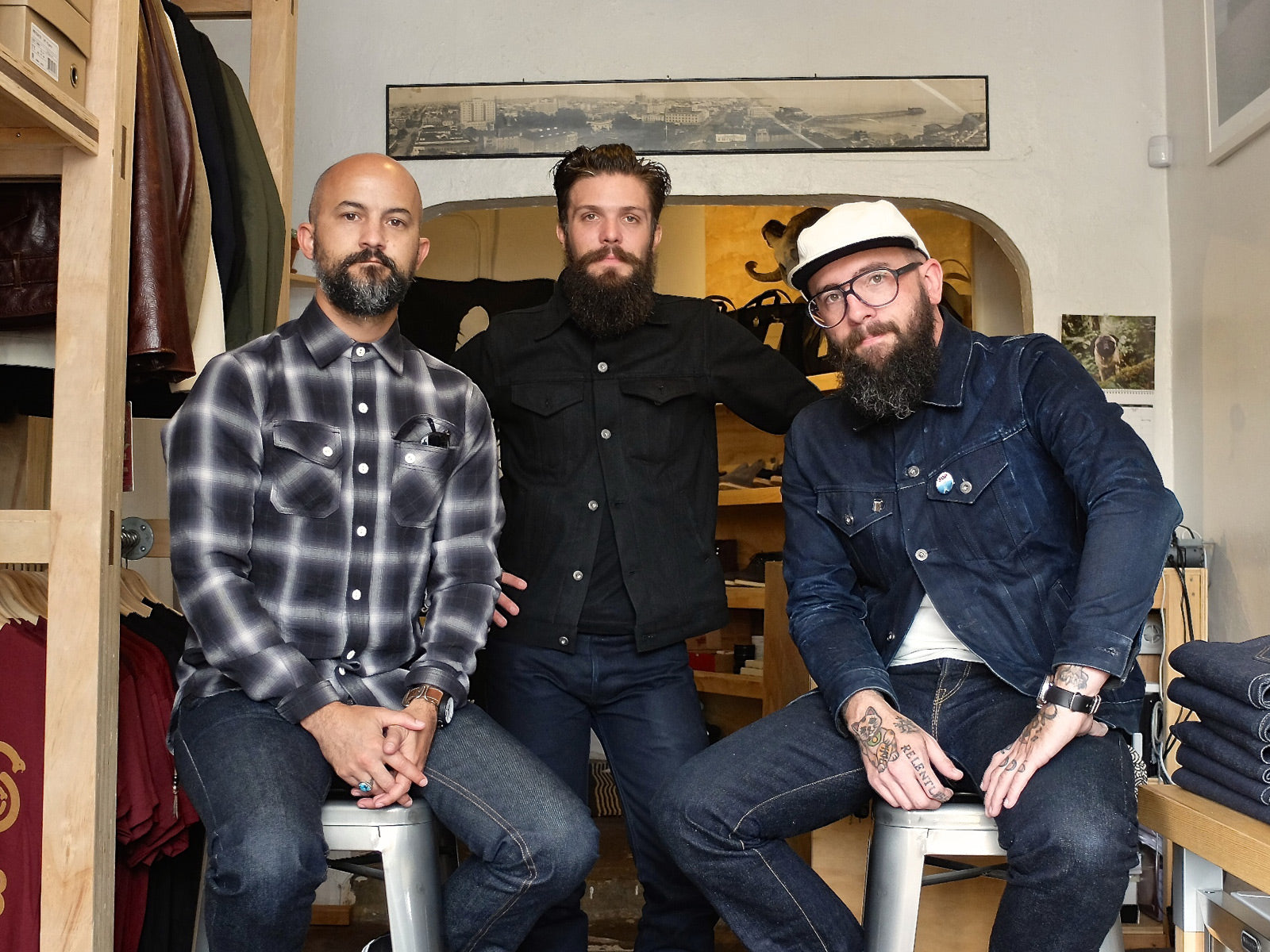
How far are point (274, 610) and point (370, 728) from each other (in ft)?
1.02

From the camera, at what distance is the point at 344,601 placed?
2.09 m

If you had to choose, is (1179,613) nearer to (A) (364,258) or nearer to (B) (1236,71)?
(B) (1236,71)

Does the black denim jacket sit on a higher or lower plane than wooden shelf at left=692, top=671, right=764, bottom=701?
higher

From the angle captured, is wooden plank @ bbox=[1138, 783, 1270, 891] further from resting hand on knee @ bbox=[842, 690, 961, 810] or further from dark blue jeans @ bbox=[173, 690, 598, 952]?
dark blue jeans @ bbox=[173, 690, 598, 952]

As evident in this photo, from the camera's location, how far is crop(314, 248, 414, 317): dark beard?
221cm

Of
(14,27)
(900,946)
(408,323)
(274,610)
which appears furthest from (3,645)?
(408,323)

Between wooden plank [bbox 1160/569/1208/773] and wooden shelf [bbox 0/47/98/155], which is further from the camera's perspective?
wooden plank [bbox 1160/569/1208/773]

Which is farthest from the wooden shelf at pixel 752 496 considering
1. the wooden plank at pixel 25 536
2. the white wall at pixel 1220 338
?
the wooden plank at pixel 25 536

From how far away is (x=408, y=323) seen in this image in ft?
14.5

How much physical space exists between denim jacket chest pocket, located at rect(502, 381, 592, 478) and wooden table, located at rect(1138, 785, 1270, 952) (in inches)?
51.9

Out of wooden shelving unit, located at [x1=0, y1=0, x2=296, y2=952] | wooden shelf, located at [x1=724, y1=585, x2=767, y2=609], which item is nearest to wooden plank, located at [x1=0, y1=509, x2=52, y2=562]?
A: wooden shelving unit, located at [x1=0, y1=0, x2=296, y2=952]

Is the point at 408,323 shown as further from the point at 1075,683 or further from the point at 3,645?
the point at 1075,683

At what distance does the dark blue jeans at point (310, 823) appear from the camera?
1706 millimetres

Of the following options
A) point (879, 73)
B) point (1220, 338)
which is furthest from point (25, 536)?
point (1220, 338)
